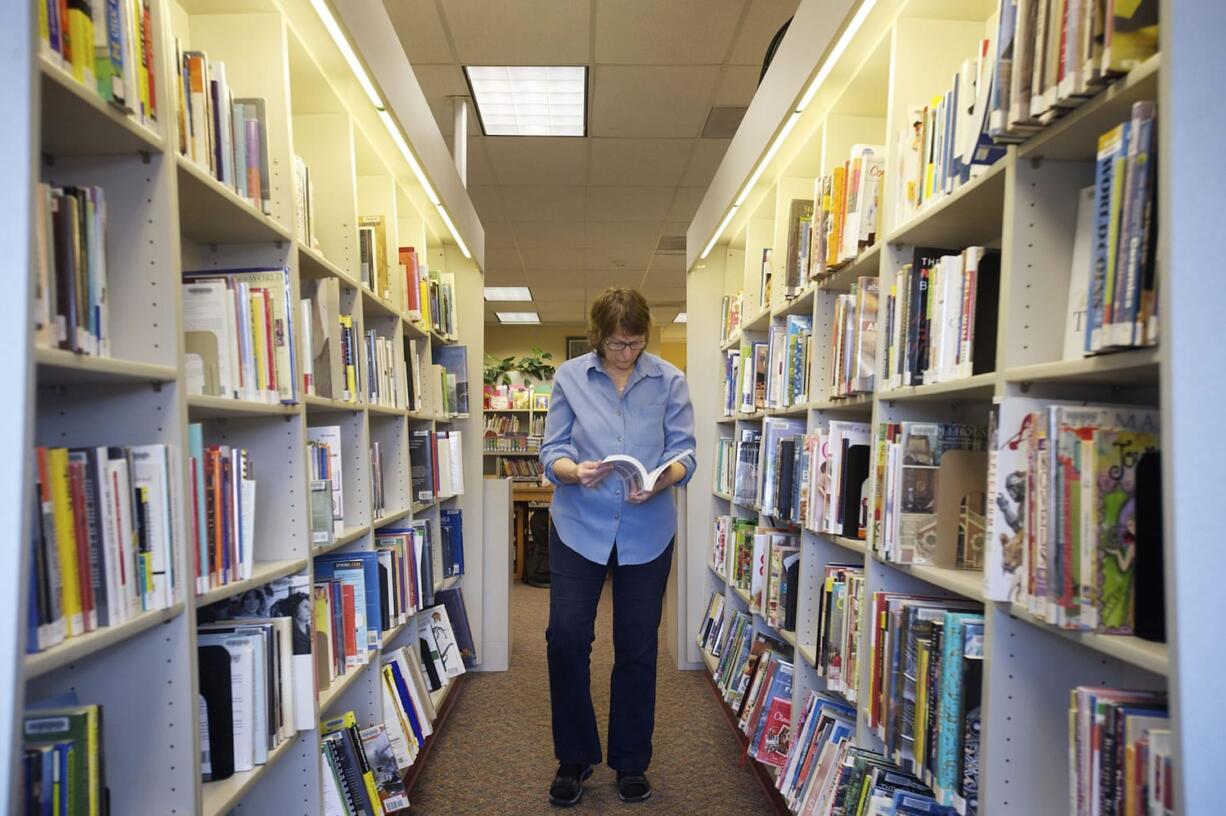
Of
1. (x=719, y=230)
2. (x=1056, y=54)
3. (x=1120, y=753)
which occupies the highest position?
(x=719, y=230)

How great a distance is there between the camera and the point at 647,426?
2320 mm

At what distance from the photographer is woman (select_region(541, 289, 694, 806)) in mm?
2242

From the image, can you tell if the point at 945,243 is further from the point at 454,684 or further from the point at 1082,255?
the point at 454,684

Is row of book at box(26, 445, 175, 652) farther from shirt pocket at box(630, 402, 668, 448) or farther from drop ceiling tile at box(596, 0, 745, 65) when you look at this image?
drop ceiling tile at box(596, 0, 745, 65)

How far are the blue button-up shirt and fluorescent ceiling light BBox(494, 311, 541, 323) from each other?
799cm

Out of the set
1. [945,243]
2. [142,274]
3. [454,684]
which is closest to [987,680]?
[945,243]

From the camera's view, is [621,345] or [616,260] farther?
[616,260]

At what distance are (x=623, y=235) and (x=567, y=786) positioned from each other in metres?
4.85

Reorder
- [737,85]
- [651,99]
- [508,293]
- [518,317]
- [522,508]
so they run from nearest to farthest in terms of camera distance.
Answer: [737,85] < [651,99] < [522,508] < [508,293] < [518,317]

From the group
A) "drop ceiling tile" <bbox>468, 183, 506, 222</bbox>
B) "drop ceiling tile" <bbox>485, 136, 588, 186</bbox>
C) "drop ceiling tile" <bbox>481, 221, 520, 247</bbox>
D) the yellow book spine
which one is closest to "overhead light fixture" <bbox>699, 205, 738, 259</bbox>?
"drop ceiling tile" <bbox>485, 136, 588, 186</bbox>

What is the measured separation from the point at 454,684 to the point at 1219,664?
3062 millimetres

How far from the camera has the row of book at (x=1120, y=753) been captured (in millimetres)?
828

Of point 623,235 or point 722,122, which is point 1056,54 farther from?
point 623,235

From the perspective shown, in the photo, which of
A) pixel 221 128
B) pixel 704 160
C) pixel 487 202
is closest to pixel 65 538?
pixel 221 128
